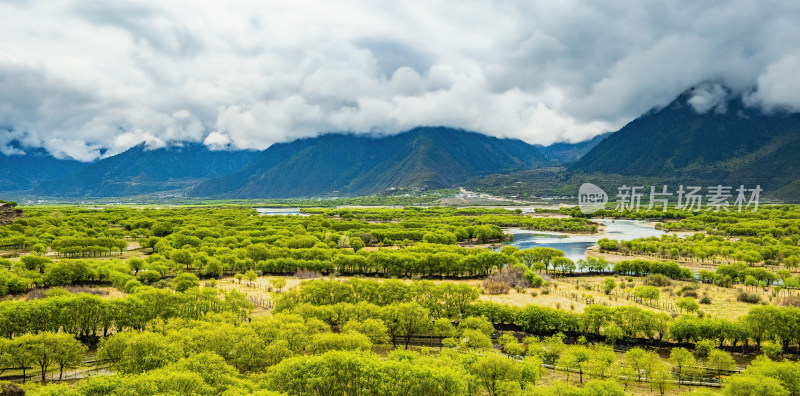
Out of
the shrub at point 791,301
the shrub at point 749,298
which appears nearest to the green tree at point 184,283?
the shrub at point 749,298

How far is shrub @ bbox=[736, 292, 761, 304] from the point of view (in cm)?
7138

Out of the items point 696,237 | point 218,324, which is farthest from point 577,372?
point 696,237

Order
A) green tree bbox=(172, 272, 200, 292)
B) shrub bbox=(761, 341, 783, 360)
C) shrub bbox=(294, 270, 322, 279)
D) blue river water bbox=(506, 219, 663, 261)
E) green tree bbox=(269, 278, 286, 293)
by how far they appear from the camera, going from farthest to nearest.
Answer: blue river water bbox=(506, 219, 663, 261)
shrub bbox=(294, 270, 322, 279)
green tree bbox=(269, 278, 286, 293)
green tree bbox=(172, 272, 200, 292)
shrub bbox=(761, 341, 783, 360)

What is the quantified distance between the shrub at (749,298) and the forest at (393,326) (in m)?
0.34

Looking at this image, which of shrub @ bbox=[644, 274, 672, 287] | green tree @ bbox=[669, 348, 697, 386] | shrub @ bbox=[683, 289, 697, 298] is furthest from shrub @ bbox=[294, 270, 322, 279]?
shrub @ bbox=[683, 289, 697, 298]

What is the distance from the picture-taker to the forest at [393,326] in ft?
112

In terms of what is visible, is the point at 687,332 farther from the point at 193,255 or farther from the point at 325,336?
the point at 193,255

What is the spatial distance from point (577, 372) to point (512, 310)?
1486cm

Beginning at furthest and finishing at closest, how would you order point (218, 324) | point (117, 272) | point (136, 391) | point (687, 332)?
1. point (117, 272)
2. point (687, 332)
3. point (218, 324)
4. point (136, 391)

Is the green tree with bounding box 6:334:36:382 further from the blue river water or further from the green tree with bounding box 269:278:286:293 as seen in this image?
the blue river water

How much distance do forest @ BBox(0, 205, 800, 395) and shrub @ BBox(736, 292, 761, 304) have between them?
34cm

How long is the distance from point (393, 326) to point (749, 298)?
2438 inches

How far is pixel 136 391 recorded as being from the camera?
1186 inches

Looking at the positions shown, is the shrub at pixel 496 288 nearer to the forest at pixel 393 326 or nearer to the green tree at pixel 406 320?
the forest at pixel 393 326
